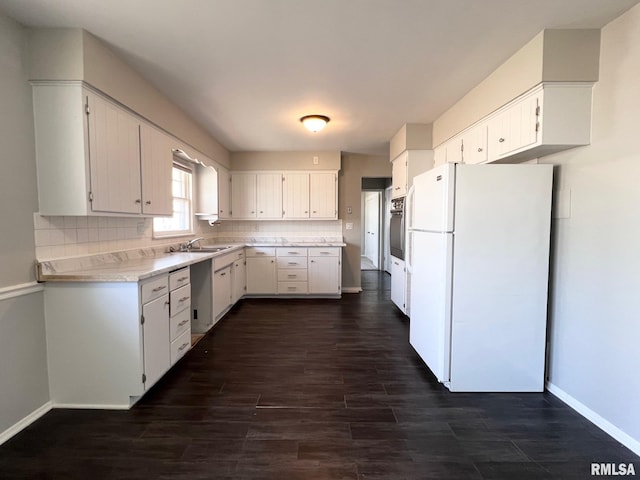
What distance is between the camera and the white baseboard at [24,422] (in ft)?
5.70

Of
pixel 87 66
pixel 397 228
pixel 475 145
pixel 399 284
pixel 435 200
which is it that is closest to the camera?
pixel 87 66

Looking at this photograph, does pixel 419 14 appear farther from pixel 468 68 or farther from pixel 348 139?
pixel 348 139

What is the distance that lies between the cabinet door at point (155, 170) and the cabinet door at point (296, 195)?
228 cm

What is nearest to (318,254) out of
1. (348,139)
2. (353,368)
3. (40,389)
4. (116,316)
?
(348,139)

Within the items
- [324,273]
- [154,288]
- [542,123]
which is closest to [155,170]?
[154,288]

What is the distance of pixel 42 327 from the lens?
199cm

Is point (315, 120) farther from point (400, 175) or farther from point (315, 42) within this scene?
point (400, 175)

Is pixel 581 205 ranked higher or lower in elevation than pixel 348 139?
lower

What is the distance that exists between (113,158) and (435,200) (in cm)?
247

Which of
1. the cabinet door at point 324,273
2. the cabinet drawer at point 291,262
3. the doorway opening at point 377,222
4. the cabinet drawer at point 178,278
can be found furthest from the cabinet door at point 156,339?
the doorway opening at point 377,222

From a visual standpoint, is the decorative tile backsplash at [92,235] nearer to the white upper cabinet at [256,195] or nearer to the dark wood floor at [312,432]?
the white upper cabinet at [256,195]

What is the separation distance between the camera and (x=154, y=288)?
2.22 meters

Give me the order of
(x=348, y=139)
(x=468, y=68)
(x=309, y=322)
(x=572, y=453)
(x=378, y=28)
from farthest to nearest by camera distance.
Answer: (x=348, y=139) < (x=309, y=322) < (x=468, y=68) < (x=378, y=28) < (x=572, y=453)

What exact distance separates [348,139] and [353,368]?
3.17 m
